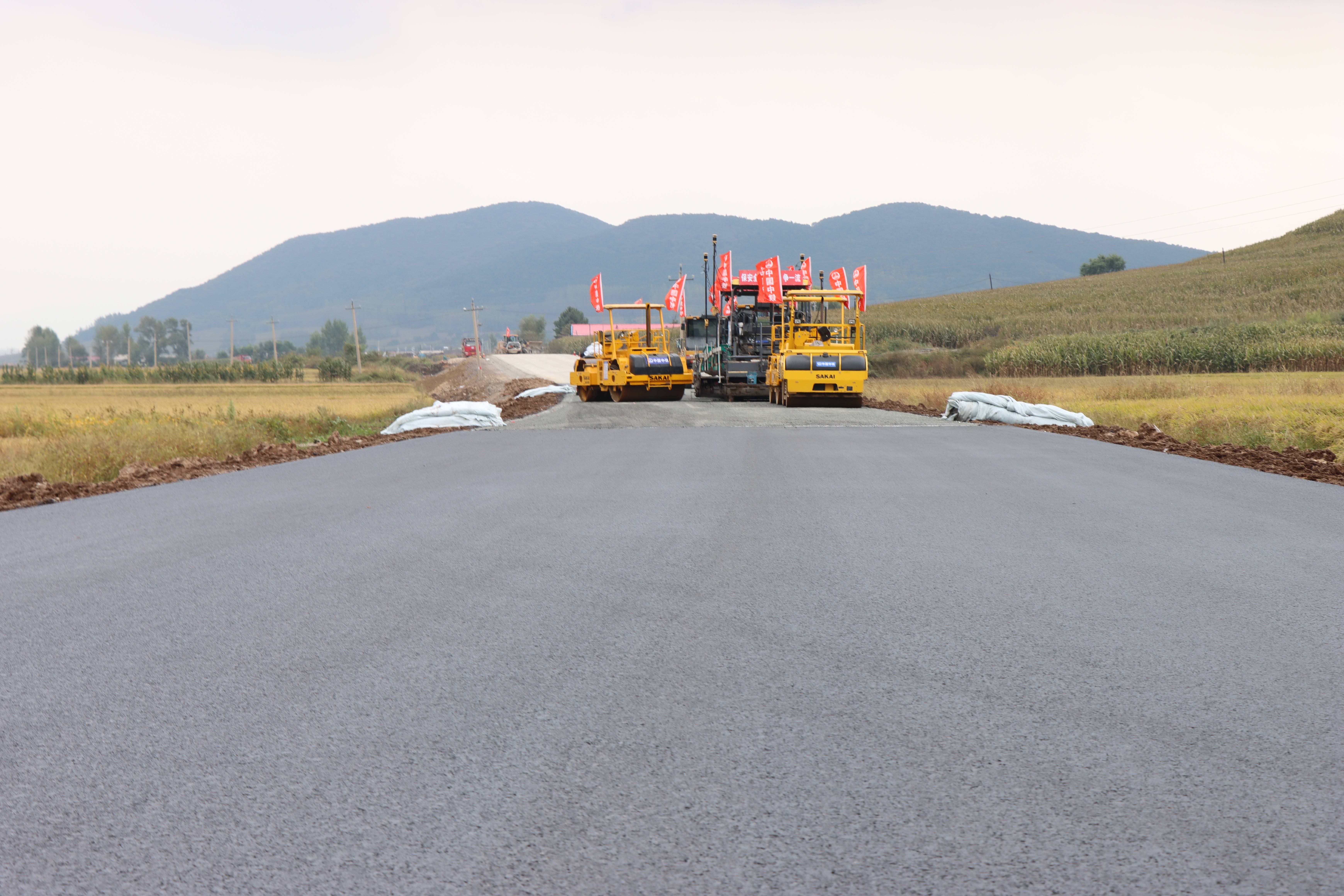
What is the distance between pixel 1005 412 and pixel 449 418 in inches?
456

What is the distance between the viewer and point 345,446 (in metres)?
18.0

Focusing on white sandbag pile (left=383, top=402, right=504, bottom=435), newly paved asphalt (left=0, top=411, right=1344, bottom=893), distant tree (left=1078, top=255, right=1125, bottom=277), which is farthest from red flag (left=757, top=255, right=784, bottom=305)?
distant tree (left=1078, top=255, right=1125, bottom=277)

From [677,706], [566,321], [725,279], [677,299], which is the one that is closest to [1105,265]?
[566,321]

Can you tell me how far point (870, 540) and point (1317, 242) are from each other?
313 ft

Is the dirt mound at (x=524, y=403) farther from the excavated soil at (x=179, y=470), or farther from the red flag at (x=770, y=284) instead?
the red flag at (x=770, y=284)

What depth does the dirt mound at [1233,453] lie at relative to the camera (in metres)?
12.4

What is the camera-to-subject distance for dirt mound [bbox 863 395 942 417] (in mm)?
24578

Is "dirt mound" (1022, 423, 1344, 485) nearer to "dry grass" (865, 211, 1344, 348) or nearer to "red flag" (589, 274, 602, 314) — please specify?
"red flag" (589, 274, 602, 314)

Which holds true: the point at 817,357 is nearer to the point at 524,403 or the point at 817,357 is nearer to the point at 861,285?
the point at 861,285

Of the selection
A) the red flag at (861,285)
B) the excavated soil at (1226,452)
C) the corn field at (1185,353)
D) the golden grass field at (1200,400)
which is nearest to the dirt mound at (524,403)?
the red flag at (861,285)

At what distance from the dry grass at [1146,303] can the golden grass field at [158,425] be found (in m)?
30.1

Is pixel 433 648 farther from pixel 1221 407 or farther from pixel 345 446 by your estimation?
pixel 1221 407

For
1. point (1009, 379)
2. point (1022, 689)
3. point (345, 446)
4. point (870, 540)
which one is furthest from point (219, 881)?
point (1009, 379)

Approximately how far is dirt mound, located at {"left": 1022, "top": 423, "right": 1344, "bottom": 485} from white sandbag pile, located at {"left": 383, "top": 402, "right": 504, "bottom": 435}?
11.0 metres
